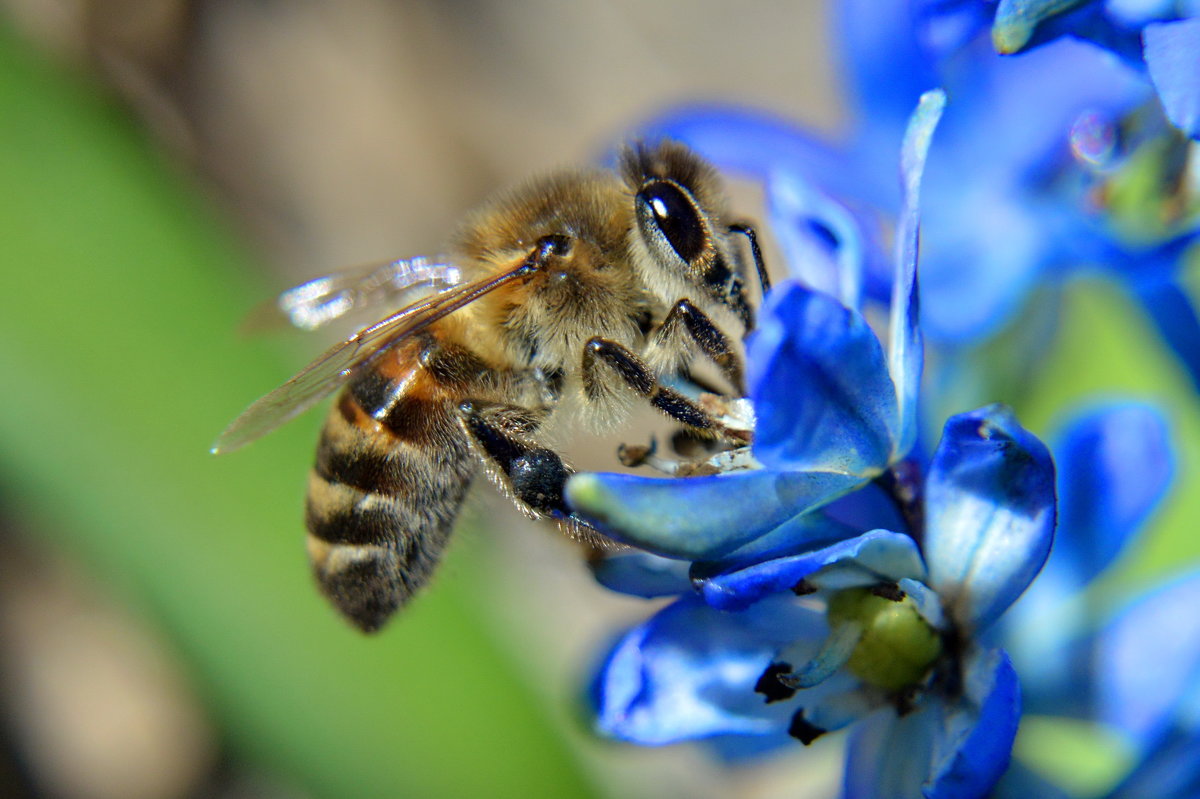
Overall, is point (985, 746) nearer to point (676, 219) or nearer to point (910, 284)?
point (910, 284)

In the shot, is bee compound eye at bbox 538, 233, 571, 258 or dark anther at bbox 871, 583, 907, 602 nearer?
dark anther at bbox 871, 583, 907, 602

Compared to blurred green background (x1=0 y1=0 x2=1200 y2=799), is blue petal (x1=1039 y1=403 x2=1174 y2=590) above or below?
below

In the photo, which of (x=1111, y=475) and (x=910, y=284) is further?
(x=1111, y=475)

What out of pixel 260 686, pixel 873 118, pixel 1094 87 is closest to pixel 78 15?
pixel 260 686

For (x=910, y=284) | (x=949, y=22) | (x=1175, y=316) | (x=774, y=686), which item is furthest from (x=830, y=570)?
(x=1175, y=316)

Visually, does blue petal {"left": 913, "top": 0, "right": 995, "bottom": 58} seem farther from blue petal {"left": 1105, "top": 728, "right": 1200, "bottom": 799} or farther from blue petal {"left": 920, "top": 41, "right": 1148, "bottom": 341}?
blue petal {"left": 1105, "top": 728, "right": 1200, "bottom": 799}

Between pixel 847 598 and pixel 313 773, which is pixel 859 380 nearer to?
pixel 847 598

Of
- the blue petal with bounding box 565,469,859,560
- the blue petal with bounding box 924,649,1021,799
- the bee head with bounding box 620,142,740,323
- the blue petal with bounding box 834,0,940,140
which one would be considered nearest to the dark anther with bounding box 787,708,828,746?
the blue petal with bounding box 924,649,1021,799

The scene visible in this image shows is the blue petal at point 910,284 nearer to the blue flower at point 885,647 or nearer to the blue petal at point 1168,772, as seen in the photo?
the blue flower at point 885,647
